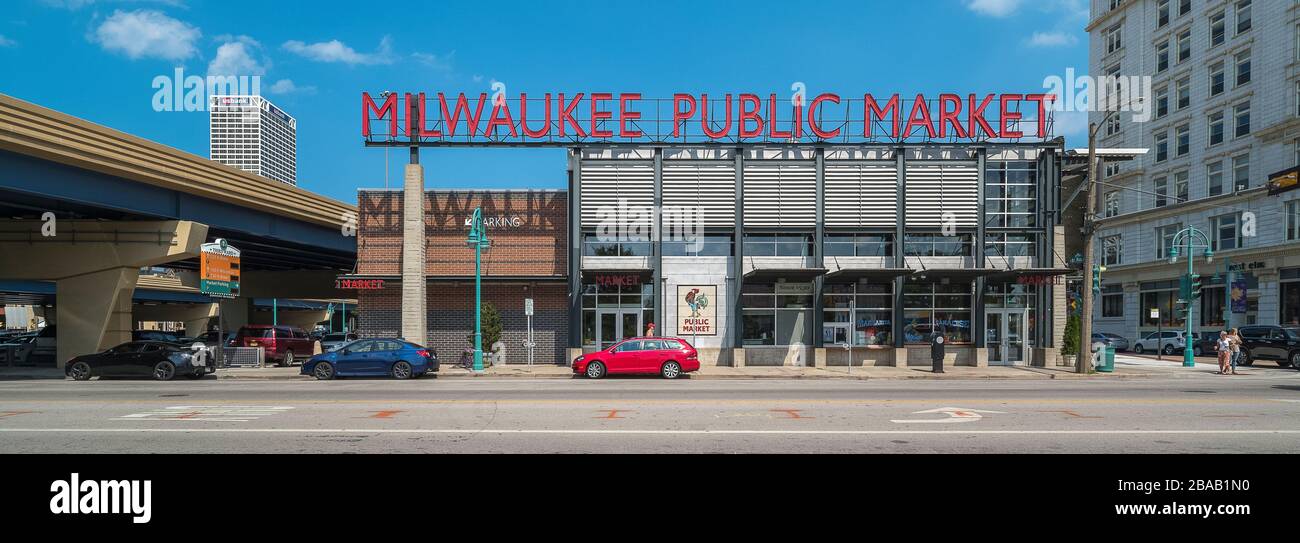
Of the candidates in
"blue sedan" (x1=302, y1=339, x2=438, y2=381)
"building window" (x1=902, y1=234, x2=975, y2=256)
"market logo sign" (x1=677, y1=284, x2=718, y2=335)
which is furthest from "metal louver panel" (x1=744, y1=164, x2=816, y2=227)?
"blue sedan" (x1=302, y1=339, x2=438, y2=381)

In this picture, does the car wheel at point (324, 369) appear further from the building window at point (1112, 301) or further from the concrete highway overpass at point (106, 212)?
the building window at point (1112, 301)

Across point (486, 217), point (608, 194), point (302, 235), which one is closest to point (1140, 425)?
point (608, 194)

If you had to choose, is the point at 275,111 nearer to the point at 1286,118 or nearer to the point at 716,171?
the point at 716,171

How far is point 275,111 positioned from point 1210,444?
187 meters

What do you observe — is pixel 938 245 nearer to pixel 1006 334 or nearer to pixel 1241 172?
pixel 1006 334

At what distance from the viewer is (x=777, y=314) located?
90.6 feet

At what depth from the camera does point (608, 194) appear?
1084 inches

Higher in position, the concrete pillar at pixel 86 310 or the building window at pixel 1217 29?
the building window at pixel 1217 29

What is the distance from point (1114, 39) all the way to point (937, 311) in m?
45.8

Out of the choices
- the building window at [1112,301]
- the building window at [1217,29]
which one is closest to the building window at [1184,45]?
the building window at [1217,29]

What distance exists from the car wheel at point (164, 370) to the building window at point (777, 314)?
785 inches

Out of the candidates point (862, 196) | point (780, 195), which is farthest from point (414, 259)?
point (862, 196)

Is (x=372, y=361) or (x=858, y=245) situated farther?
(x=858, y=245)

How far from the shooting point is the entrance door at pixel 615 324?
27495mm
